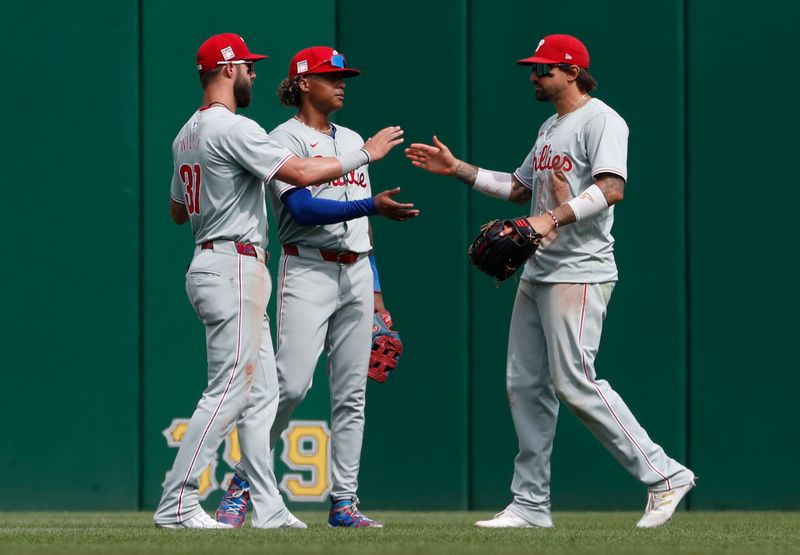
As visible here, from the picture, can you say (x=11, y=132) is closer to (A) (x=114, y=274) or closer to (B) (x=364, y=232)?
(A) (x=114, y=274)

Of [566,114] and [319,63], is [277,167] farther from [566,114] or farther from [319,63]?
[566,114]

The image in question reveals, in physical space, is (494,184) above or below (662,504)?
above

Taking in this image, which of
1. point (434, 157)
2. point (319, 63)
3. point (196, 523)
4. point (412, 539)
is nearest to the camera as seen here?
point (412, 539)

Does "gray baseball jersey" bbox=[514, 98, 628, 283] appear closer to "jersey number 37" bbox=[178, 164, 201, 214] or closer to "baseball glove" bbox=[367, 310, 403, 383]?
"baseball glove" bbox=[367, 310, 403, 383]

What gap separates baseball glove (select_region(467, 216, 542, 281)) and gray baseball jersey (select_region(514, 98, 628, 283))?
4.6 inches

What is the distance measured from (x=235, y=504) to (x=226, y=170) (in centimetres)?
132

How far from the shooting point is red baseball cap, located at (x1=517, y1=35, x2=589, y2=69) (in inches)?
212

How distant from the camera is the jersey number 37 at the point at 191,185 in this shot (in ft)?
16.4

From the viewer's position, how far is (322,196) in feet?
17.8

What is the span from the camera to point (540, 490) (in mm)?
5277

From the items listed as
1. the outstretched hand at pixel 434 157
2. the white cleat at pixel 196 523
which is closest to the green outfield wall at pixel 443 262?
the outstretched hand at pixel 434 157

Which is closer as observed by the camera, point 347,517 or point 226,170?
point 226,170

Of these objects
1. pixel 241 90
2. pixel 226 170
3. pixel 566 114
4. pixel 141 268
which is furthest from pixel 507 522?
pixel 141 268

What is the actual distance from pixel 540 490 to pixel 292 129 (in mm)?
1763
